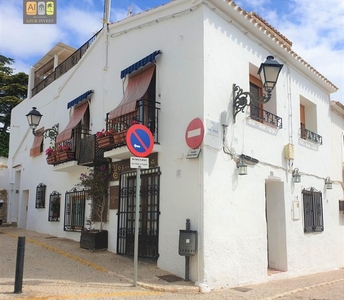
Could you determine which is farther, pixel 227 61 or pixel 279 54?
pixel 279 54

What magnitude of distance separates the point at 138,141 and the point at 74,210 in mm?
6335

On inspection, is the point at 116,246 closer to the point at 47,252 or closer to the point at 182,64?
the point at 47,252

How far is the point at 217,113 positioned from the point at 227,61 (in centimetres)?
140

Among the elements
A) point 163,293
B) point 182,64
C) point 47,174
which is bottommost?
point 163,293

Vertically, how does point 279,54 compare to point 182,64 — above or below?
above

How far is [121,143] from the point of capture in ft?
27.7

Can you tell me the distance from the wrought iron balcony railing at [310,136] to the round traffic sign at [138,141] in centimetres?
624

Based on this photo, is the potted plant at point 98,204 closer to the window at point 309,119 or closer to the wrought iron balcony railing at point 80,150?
the wrought iron balcony railing at point 80,150

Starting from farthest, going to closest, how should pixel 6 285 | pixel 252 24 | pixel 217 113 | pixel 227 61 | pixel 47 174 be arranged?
pixel 47 174, pixel 252 24, pixel 227 61, pixel 217 113, pixel 6 285

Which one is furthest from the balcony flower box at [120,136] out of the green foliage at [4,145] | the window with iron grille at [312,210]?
the green foliage at [4,145]

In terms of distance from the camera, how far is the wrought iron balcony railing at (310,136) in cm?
1116

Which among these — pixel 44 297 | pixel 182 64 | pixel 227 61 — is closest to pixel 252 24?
pixel 227 61

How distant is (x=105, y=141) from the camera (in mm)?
8867

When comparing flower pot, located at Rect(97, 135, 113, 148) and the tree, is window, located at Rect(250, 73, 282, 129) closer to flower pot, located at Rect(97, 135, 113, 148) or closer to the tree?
flower pot, located at Rect(97, 135, 113, 148)
